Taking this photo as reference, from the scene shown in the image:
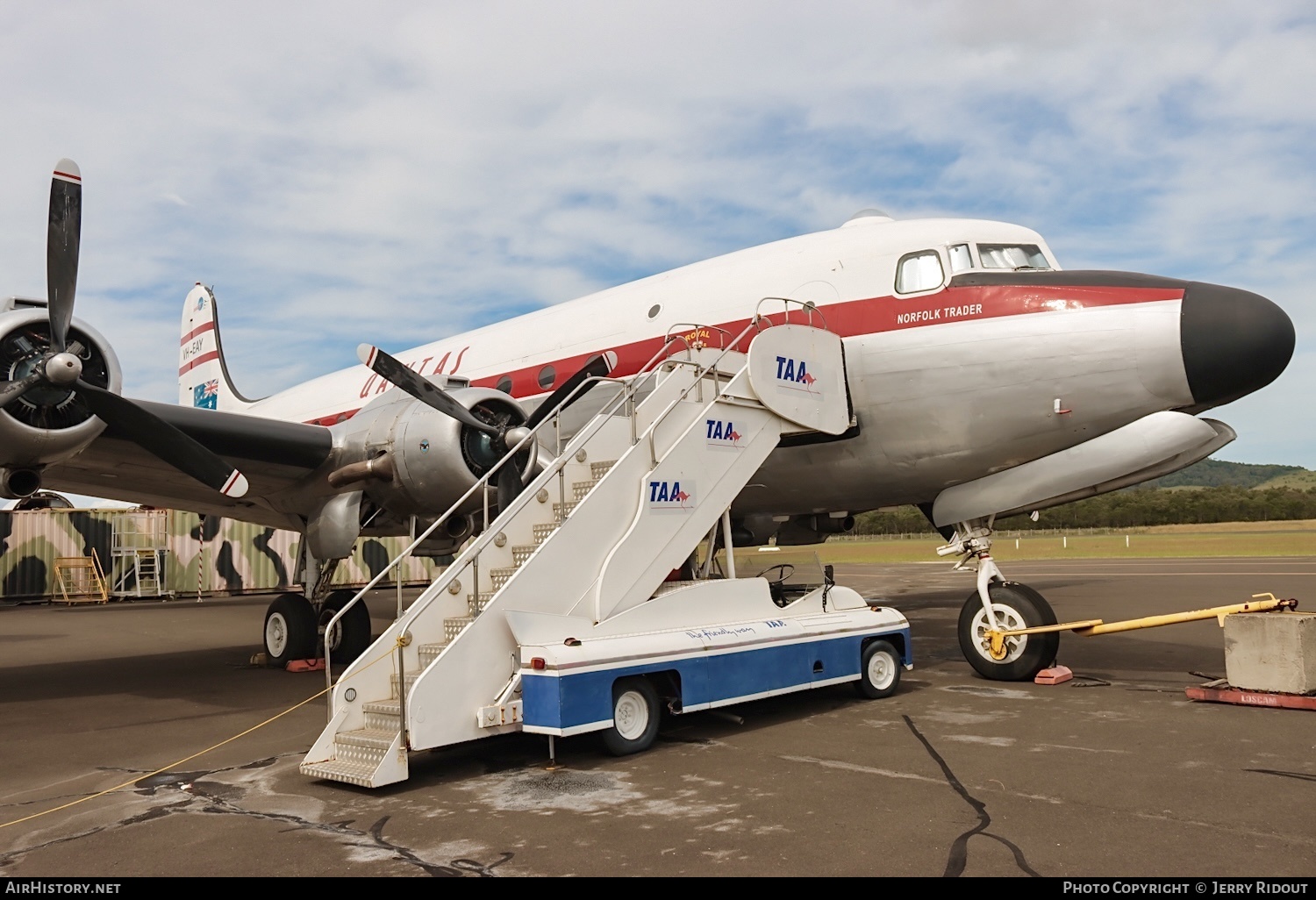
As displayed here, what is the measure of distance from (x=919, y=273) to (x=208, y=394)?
59.8 ft

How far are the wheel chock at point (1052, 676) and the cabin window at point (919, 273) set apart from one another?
4.25 meters

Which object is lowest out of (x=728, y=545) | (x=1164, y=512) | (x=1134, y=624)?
(x=1134, y=624)

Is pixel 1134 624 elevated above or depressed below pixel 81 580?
below

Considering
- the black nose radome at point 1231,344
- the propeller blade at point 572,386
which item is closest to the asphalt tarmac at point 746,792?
the black nose radome at point 1231,344

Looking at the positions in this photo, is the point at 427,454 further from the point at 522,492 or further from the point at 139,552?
the point at 139,552

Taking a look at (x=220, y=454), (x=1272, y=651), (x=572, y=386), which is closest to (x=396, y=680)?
(x=572, y=386)

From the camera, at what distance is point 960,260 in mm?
10492

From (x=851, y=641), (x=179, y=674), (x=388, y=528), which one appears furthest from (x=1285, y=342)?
(x=179, y=674)

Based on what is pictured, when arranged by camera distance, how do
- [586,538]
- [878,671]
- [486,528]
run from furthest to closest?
[878,671] < [486,528] < [586,538]

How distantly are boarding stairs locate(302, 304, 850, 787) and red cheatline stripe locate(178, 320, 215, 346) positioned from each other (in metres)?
15.9

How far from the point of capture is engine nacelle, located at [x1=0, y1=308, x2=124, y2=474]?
8742mm

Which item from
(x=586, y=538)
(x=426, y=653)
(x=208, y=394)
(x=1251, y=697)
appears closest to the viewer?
(x=426, y=653)

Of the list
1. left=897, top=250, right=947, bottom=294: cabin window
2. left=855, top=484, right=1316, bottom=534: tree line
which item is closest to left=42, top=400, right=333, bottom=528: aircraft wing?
left=897, top=250, right=947, bottom=294: cabin window

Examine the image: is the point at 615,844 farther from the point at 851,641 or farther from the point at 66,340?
the point at 66,340
